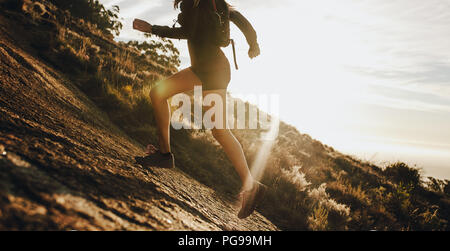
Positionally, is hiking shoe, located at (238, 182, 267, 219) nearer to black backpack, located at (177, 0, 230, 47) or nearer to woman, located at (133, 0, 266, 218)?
woman, located at (133, 0, 266, 218)

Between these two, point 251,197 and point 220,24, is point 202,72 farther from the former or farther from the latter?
point 251,197

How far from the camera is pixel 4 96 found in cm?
219

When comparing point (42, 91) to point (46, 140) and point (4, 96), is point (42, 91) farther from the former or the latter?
point (46, 140)

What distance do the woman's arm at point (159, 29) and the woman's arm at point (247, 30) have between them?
1.88ft

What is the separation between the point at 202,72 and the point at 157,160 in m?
1.06

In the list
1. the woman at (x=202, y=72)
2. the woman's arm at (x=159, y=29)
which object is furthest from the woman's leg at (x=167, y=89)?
the woman's arm at (x=159, y=29)

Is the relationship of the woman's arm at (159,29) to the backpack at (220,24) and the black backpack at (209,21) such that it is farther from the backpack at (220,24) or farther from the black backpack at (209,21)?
the backpack at (220,24)

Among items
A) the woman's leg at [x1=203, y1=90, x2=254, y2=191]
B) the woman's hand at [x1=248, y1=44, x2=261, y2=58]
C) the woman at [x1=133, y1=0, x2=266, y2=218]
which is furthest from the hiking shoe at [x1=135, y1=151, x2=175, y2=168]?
the woman's hand at [x1=248, y1=44, x2=261, y2=58]

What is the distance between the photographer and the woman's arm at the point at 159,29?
7.54ft

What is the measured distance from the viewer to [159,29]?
234cm

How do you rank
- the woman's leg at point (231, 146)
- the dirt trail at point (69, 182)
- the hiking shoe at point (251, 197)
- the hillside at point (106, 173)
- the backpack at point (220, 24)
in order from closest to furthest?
the dirt trail at point (69, 182), the hillside at point (106, 173), the backpack at point (220, 24), the woman's leg at point (231, 146), the hiking shoe at point (251, 197)

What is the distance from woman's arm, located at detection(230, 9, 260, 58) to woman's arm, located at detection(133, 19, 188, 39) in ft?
1.88

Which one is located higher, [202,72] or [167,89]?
[202,72]

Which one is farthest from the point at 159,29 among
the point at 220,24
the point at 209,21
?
the point at 220,24
